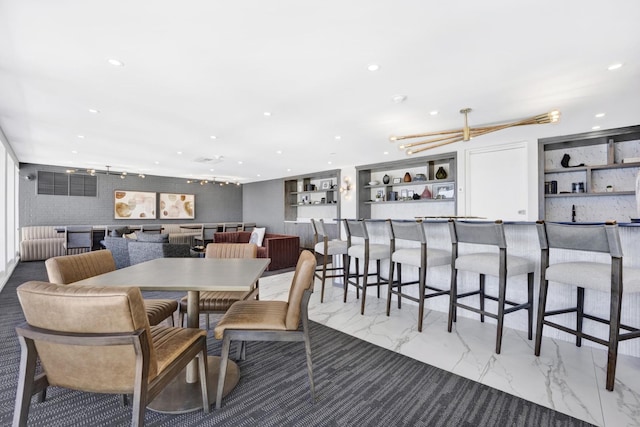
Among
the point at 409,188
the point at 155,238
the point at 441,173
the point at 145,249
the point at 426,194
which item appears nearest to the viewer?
the point at 145,249

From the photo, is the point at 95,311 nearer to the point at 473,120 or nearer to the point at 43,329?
the point at 43,329

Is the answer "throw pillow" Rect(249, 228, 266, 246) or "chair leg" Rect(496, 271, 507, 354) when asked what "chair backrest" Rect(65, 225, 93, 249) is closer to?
"throw pillow" Rect(249, 228, 266, 246)


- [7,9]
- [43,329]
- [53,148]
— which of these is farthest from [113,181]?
[43,329]

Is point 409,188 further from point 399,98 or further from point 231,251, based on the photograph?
point 231,251

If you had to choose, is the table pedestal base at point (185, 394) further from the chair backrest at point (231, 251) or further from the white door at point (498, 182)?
the white door at point (498, 182)

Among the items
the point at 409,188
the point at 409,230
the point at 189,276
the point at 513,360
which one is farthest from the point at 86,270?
the point at 409,188

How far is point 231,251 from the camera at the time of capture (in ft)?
9.68

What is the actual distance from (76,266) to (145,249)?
8.64ft

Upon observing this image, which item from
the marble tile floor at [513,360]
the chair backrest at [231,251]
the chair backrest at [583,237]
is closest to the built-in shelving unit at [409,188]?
the marble tile floor at [513,360]

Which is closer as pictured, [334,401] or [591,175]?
[334,401]

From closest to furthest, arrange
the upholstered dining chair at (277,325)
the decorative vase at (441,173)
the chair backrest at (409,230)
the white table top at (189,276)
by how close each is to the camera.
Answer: the white table top at (189,276) < the upholstered dining chair at (277,325) < the chair backrest at (409,230) < the decorative vase at (441,173)

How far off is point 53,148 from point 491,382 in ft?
27.0

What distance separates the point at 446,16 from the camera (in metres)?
2.03

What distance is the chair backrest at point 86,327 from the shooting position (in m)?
Result: 1.11
